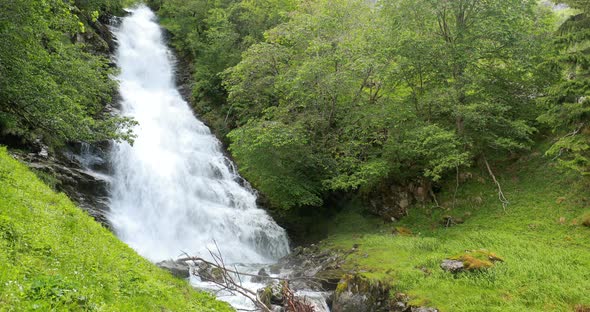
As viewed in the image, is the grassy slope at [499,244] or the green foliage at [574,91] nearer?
the grassy slope at [499,244]

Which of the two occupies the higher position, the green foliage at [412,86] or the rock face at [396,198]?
the green foliage at [412,86]

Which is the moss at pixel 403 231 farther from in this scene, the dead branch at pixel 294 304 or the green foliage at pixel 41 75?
the green foliage at pixel 41 75

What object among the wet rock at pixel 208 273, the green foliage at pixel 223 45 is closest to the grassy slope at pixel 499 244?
the wet rock at pixel 208 273

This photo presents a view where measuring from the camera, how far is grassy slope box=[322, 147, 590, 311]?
959 cm

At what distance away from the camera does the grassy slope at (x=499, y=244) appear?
959 cm

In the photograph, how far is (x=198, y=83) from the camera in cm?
3119

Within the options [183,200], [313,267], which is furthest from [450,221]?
[183,200]

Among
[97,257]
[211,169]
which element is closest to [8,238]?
[97,257]

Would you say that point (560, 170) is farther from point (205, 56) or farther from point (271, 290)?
point (205, 56)

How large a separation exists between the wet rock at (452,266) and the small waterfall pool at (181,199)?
5.91 metres

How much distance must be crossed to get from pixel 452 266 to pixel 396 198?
29.5 ft

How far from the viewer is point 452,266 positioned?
11.3 meters

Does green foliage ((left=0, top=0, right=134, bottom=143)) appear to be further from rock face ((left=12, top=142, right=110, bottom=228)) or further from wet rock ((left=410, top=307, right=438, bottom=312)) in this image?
wet rock ((left=410, top=307, right=438, bottom=312))

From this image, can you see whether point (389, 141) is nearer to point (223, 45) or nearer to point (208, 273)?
point (208, 273)
